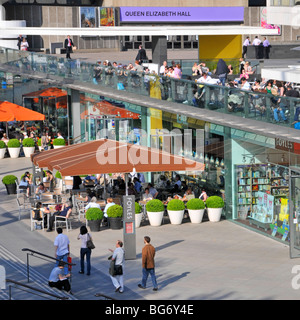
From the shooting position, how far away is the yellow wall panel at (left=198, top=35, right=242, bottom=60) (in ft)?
148

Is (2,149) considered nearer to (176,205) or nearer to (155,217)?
(155,217)

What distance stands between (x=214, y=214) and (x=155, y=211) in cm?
180

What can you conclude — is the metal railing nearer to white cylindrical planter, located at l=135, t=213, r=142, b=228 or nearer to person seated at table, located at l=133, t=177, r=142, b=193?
person seated at table, located at l=133, t=177, r=142, b=193

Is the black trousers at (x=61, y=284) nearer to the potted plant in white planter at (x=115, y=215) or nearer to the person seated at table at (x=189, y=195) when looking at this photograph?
the potted plant in white planter at (x=115, y=215)

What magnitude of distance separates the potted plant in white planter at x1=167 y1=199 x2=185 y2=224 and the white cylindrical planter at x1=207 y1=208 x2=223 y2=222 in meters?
0.86

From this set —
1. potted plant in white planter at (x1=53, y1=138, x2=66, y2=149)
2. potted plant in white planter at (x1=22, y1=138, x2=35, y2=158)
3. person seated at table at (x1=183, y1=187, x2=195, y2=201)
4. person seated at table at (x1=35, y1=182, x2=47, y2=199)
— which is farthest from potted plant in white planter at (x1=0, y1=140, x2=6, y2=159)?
person seated at table at (x1=183, y1=187, x2=195, y2=201)

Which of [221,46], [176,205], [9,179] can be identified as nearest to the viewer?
[176,205]

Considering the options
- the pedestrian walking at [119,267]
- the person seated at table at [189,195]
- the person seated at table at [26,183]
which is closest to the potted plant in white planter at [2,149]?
the person seated at table at [26,183]

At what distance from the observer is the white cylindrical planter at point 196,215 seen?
25869 millimetres

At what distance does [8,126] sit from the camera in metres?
42.2

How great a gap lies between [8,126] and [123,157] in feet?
61.6

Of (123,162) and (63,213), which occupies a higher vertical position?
(123,162)

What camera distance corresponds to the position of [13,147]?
125 ft

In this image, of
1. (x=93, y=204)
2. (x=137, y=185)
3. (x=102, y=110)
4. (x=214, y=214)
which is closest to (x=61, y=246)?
(x=93, y=204)
